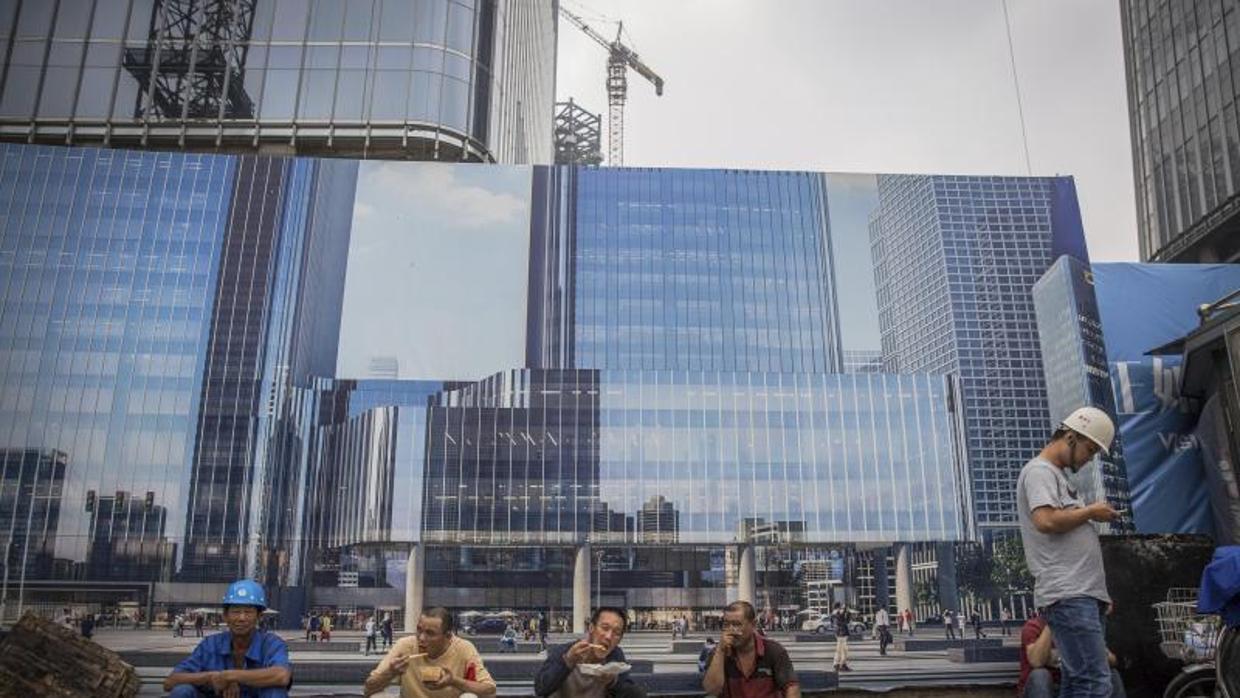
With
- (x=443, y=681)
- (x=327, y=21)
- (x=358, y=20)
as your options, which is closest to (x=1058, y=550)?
(x=443, y=681)

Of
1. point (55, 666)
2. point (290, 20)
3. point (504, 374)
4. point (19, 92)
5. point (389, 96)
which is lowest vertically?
point (55, 666)

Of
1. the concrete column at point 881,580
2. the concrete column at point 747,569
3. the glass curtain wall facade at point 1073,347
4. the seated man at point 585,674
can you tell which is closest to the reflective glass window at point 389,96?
the glass curtain wall facade at point 1073,347

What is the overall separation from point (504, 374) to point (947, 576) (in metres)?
16.1

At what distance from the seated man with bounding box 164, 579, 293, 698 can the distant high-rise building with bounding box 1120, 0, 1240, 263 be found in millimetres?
33754

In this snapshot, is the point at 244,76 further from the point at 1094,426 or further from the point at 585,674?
the point at 1094,426

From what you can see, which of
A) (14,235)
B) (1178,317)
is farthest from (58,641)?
(14,235)

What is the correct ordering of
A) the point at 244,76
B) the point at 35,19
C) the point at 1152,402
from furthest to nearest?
the point at 244,76, the point at 35,19, the point at 1152,402

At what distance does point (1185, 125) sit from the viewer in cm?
3281

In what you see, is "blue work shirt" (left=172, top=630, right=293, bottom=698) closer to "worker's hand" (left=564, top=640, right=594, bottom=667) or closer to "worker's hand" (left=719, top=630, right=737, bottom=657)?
"worker's hand" (left=564, top=640, right=594, bottom=667)

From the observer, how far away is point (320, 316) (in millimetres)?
24859

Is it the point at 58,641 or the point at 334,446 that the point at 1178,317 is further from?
the point at 334,446

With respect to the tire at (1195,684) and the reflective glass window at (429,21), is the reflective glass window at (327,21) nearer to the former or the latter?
the reflective glass window at (429,21)

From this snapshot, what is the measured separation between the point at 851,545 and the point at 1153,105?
22540 millimetres

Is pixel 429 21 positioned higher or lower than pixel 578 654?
higher
